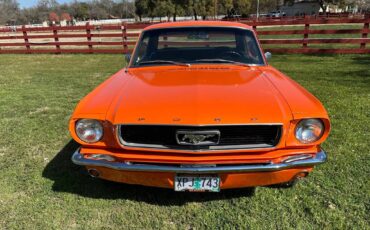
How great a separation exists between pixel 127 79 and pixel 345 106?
160 inches

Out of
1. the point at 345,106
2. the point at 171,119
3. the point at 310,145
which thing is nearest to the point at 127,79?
the point at 171,119

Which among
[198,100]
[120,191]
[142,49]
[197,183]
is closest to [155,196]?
[120,191]

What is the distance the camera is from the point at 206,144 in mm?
2375

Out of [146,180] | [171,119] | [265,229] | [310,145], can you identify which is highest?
[171,119]

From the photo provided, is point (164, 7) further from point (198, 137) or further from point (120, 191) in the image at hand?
point (198, 137)

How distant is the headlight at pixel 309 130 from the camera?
8.04 feet

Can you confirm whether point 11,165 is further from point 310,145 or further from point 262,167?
point 310,145

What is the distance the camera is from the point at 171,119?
7.60ft

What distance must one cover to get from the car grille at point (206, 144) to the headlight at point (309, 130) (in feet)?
0.63

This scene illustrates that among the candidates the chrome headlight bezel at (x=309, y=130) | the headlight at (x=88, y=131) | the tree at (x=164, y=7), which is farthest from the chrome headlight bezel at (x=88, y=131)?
the tree at (x=164, y=7)

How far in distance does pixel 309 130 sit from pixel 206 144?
33.3 inches

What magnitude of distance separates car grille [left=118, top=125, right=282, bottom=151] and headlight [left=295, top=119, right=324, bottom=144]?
19 cm

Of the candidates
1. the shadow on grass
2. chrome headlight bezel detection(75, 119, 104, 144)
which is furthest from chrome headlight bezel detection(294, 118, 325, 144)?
chrome headlight bezel detection(75, 119, 104, 144)

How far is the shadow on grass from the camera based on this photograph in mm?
2965
